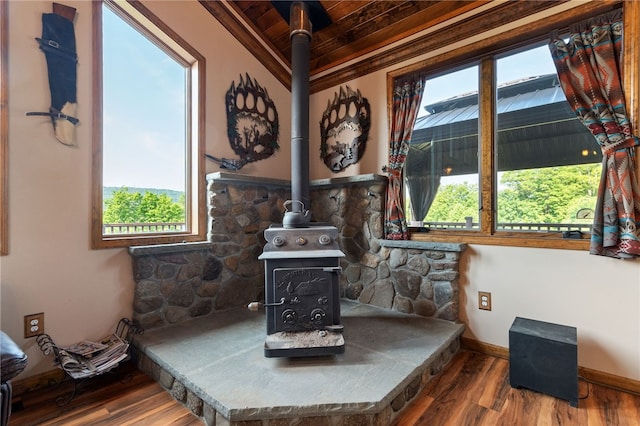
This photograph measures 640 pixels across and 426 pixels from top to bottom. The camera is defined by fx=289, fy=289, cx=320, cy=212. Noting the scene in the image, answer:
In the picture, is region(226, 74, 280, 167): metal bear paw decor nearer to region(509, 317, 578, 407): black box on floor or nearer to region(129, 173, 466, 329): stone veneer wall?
region(129, 173, 466, 329): stone veneer wall

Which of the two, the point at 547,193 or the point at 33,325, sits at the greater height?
the point at 547,193

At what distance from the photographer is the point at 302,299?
1.86 metres

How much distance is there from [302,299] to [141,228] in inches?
57.2

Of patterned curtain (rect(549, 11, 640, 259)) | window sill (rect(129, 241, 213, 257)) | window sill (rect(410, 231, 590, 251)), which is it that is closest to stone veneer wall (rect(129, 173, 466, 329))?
window sill (rect(129, 241, 213, 257))

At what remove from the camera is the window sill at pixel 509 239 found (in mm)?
1896

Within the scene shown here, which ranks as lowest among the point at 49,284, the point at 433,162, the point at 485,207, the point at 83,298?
the point at 83,298

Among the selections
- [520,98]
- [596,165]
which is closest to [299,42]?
[520,98]

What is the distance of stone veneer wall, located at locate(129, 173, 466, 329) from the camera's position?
228 centimetres

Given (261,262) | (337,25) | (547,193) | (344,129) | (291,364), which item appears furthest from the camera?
(344,129)

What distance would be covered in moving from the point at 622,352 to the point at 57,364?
3.40 meters

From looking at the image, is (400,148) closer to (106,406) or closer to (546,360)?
(546,360)

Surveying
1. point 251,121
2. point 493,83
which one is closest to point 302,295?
point 251,121

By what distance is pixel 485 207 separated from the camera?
225 centimetres

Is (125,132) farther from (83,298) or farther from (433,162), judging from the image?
(433,162)
